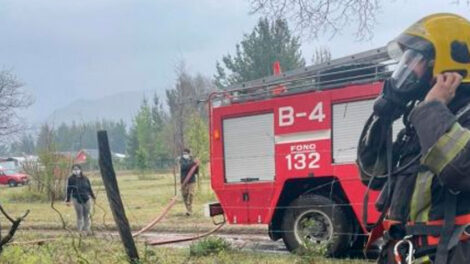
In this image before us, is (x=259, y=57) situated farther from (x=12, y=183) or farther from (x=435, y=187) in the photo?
(x=435, y=187)

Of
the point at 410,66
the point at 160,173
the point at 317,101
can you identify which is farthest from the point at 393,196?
the point at 160,173

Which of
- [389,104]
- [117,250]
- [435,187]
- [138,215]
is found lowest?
[138,215]

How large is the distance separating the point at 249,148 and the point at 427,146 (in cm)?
620

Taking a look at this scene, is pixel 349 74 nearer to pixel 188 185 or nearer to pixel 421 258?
pixel 421 258

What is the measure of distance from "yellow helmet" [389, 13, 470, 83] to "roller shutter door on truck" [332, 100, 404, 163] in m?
4.99

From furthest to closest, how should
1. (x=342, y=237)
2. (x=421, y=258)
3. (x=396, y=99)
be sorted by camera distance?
(x=342, y=237) → (x=396, y=99) → (x=421, y=258)

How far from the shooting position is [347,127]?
746 centimetres

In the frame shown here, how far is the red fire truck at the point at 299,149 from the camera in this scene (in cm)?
742

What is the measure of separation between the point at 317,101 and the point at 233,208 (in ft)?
6.69

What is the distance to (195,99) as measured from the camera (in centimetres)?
895

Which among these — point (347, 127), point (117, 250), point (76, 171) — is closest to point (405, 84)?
point (117, 250)

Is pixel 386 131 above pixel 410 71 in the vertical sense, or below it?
below

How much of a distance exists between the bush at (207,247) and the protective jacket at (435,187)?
16.3ft

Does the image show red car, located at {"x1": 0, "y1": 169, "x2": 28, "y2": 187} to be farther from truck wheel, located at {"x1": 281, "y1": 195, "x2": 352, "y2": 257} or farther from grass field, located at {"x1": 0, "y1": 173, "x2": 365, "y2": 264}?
truck wheel, located at {"x1": 281, "y1": 195, "x2": 352, "y2": 257}
